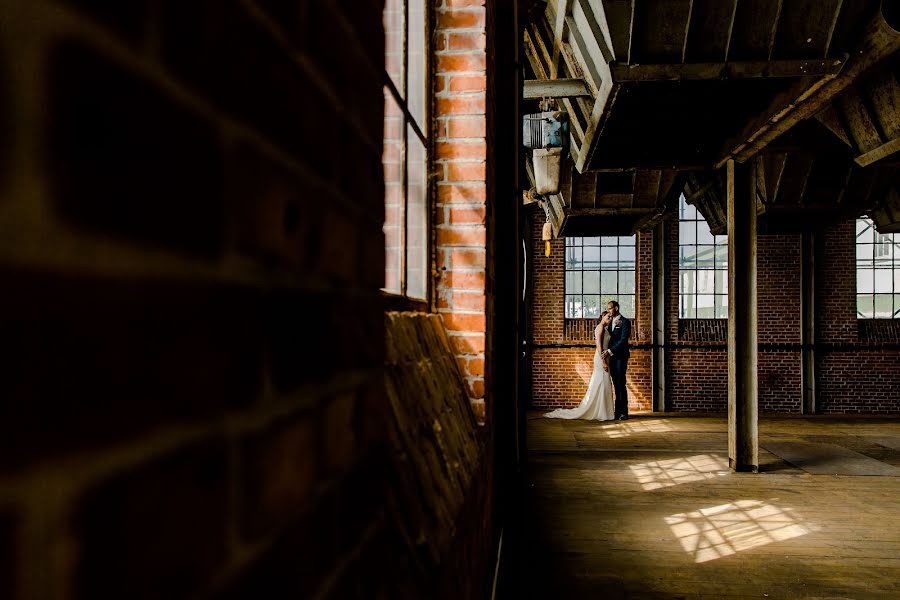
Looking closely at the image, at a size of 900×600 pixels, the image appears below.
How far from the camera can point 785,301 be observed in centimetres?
1012

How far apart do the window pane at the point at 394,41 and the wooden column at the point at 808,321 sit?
1028 cm

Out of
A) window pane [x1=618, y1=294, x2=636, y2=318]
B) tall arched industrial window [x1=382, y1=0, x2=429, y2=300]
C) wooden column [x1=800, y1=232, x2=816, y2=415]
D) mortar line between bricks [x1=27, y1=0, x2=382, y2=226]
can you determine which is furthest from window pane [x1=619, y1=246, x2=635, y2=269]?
mortar line between bricks [x1=27, y1=0, x2=382, y2=226]

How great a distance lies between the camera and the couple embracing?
9188 millimetres

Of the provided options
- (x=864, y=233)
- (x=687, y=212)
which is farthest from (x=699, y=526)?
(x=864, y=233)

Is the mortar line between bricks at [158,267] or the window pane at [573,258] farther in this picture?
the window pane at [573,258]

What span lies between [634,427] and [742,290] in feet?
11.4

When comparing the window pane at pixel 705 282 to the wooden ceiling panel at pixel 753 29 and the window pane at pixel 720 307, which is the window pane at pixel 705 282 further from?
the wooden ceiling panel at pixel 753 29

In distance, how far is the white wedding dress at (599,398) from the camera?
9.18 meters

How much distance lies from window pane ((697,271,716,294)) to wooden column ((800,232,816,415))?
1412 millimetres

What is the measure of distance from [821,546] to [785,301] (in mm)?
7160

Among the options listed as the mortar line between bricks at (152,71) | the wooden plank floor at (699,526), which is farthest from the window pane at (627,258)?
the mortar line between bricks at (152,71)

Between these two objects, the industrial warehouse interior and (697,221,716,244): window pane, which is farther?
(697,221,716,244): window pane

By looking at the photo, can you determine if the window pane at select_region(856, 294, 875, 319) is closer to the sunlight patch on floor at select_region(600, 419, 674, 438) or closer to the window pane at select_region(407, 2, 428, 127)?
the sunlight patch on floor at select_region(600, 419, 674, 438)

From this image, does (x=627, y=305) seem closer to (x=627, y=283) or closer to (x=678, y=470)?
(x=627, y=283)
